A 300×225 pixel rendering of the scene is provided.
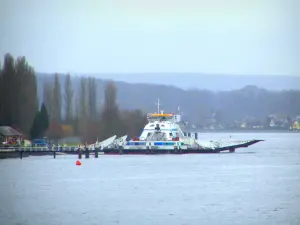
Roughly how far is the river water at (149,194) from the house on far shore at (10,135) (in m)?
8.62

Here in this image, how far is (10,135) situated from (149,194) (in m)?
26.1

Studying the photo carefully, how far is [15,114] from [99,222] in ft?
111

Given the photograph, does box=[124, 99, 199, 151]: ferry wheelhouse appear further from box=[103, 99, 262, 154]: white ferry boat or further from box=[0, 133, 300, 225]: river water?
box=[0, 133, 300, 225]: river water

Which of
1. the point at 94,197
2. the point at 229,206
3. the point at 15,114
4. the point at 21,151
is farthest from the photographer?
the point at 15,114

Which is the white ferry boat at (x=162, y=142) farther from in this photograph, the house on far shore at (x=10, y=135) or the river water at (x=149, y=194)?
the river water at (x=149, y=194)

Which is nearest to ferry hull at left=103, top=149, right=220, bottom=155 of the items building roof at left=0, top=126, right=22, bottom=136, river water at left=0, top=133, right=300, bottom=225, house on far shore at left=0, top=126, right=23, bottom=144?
house on far shore at left=0, top=126, right=23, bottom=144

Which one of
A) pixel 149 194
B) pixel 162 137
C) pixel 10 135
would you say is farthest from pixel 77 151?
pixel 149 194

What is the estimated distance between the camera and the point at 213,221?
23531 millimetres

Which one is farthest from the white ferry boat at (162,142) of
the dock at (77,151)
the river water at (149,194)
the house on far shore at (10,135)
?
the river water at (149,194)

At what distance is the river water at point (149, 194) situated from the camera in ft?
79.6

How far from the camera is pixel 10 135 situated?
180 ft

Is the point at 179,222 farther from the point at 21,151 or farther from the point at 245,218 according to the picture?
the point at 21,151

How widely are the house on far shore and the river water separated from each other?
862 centimetres

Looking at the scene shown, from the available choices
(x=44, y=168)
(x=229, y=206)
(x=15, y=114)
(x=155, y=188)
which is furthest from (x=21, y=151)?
(x=229, y=206)
